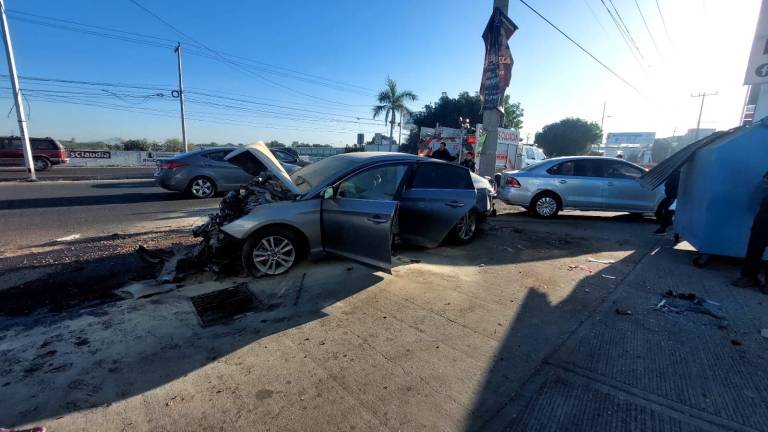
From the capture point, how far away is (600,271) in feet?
16.4

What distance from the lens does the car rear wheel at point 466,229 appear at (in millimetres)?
6102

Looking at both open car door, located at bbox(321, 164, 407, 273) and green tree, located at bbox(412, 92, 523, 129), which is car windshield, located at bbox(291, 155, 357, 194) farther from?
green tree, located at bbox(412, 92, 523, 129)

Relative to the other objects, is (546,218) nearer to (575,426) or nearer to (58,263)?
(575,426)

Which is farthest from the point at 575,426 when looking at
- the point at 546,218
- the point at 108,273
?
the point at 546,218

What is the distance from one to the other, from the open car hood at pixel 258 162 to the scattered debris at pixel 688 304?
4337mm

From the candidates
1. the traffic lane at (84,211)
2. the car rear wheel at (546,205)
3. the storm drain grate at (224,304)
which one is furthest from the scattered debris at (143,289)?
the car rear wheel at (546,205)

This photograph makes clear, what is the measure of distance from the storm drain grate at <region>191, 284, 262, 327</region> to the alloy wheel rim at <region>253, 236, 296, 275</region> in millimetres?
339

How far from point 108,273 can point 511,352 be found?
4845mm

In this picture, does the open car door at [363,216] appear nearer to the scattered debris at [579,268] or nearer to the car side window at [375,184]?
the car side window at [375,184]

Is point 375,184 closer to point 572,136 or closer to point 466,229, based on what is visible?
point 466,229

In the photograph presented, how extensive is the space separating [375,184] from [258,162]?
63.7 inches

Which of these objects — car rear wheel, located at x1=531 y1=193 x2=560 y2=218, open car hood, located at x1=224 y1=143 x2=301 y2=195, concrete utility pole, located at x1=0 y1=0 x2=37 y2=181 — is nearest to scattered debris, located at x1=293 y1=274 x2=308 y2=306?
open car hood, located at x1=224 y1=143 x2=301 y2=195

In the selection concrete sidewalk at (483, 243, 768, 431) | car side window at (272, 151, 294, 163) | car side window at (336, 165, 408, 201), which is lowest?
concrete sidewalk at (483, 243, 768, 431)

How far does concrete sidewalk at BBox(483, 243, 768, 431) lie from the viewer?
2209 millimetres
